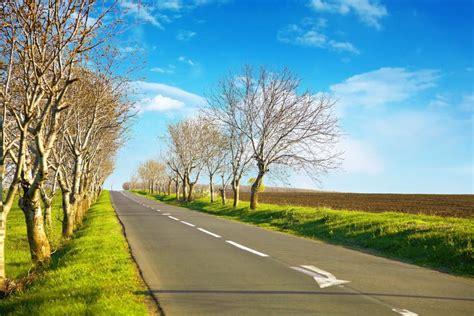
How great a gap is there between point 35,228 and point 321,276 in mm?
8365

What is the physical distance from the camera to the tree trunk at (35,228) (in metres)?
11.3

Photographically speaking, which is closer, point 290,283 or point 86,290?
point 86,290

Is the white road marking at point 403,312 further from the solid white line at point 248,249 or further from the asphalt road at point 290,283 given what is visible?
the solid white line at point 248,249

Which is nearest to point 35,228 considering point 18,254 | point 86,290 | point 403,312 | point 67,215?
point 18,254

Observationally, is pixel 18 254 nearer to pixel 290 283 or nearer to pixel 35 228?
pixel 35 228

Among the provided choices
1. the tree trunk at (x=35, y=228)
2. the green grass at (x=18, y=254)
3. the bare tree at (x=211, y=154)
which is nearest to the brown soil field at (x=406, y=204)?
the bare tree at (x=211, y=154)

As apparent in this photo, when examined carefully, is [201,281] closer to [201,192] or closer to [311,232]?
[311,232]

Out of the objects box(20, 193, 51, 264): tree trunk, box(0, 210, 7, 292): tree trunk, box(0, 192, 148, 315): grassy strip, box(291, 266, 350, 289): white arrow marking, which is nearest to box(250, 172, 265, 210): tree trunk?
box(20, 193, 51, 264): tree trunk

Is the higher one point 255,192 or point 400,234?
point 255,192

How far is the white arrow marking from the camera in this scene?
7480 millimetres

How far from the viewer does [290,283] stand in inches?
294

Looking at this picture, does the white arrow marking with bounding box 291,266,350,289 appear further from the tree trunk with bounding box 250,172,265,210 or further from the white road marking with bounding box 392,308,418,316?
the tree trunk with bounding box 250,172,265,210

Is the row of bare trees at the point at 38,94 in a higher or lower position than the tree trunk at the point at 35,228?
higher

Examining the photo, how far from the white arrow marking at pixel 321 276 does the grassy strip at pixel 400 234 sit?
11.0 ft
